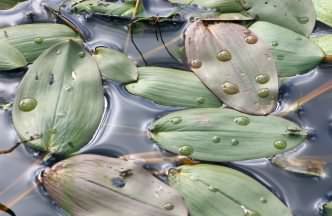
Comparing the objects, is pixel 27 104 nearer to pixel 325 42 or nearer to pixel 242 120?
pixel 242 120

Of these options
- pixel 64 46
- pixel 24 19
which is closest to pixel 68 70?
pixel 64 46

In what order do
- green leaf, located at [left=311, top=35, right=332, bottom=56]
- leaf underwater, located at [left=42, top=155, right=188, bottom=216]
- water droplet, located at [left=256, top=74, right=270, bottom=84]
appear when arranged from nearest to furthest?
leaf underwater, located at [left=42, top=155, right=188, bottom=216]
water droplet, located at [left=256, top=74, right=270, bottom=84]
green leaf, located at [left=311, top=35, right=332, bottom=56]

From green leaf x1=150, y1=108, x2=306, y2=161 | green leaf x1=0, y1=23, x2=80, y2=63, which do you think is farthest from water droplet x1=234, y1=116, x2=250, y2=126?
green leaf x1=0, y1=23, x2=80, y2=63

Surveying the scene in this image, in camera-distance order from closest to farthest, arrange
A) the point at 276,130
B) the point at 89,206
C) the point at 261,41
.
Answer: the point at 89,206, the point at 276,130, the point at 261,41

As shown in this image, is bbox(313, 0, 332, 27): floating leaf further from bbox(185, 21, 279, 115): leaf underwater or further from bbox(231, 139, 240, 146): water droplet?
bbox(231, 139, 240, 146): water droplet

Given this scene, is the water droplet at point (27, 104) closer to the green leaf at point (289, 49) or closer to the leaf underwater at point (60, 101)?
the leaf underwater at point (60, 101)

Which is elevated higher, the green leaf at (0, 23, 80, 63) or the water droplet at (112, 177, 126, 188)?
the green leaf at (0, 23, 80, 63)

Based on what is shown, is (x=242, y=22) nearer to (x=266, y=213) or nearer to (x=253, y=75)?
(x=253, y=75)
